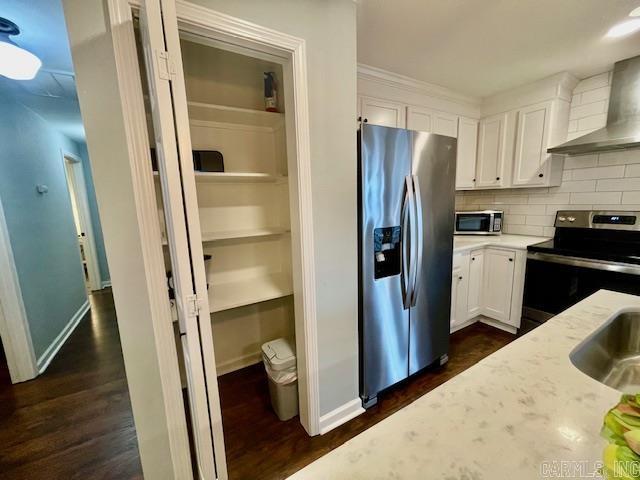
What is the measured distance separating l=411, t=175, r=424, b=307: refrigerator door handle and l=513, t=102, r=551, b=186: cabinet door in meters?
1.71

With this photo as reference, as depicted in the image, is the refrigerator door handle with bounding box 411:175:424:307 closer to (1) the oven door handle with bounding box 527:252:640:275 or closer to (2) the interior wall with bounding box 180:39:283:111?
(2) the interior wall with bounding box 180:39:283:111

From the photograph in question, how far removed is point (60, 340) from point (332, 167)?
335 centimetres

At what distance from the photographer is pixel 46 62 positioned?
1826mm

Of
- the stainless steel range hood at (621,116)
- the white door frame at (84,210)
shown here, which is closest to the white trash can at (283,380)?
the stainless steel range hood at (621,116)

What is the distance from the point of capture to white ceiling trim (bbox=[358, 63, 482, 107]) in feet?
7.11

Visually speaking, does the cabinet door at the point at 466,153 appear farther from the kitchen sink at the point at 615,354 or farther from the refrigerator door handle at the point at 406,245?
the kitchen sink at the point at 615,354

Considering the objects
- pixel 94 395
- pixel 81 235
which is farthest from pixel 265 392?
pixel 81 235

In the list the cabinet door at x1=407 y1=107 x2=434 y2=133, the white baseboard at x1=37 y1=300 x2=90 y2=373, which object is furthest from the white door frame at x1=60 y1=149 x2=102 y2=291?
the cabinet door at x1=407 y1=107 x2=434 y2=133

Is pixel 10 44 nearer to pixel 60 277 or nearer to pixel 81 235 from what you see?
pixel 60 277

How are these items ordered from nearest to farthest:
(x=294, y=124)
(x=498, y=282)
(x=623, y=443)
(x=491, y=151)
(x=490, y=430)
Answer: (x=623, y=443) → (x=490, y=430) → (x=294, y=124) → (x=498, y=282) → (x=491, y=151)

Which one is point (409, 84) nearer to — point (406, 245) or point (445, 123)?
point (445, 123)

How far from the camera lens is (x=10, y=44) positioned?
1366 mm


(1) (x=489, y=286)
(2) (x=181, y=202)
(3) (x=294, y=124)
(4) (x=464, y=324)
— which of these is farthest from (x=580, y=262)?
(2) (x=181, y=202)

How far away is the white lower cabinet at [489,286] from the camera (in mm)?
2406
